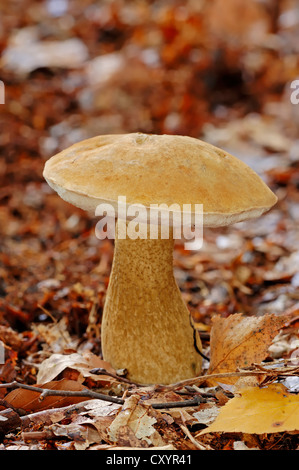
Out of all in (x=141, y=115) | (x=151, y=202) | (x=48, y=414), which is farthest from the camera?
(x=141, y=115)

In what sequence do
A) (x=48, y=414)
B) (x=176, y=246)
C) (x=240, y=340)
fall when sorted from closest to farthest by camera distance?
(x=48, y=414)
(x=240, y=340)
(x=176, y=246)

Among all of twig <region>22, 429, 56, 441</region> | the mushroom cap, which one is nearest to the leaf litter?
twig <region>22, 429, 56, 441</region>

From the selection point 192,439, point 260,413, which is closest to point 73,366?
point 192,439

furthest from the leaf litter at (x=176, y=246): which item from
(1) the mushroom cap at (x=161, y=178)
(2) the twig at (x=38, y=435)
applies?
(1) the mushroom cap at (x=161, y=178)

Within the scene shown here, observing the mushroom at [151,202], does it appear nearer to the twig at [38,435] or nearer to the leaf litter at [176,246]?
the leaf litter at [176,246]

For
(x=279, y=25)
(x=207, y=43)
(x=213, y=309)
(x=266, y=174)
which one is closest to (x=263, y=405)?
(x=213, y=309)

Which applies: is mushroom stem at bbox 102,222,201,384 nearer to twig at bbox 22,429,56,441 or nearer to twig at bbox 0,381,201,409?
twig at bbox 0,381,201,409

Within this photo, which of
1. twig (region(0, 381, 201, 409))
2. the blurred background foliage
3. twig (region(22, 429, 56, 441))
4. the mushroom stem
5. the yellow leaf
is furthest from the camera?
the blurred background foliage

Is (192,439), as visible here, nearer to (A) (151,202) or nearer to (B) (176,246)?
(A) (151,202)
